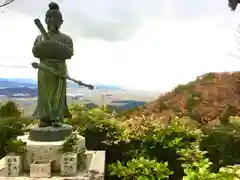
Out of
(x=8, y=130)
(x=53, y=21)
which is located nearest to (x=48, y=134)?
(x=53, y=21)

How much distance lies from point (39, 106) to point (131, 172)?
1902 millimetres

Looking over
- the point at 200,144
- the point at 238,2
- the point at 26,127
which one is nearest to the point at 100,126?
the point at 26,127

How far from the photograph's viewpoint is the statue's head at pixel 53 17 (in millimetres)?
6043

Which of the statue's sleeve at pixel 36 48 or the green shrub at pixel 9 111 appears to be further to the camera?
the green shrub at pixel 9 111

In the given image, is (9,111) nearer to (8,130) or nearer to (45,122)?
(8,130)

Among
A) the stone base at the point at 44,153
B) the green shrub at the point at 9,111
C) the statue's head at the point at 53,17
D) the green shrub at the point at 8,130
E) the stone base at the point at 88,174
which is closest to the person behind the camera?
the stone base at the point at 88,174

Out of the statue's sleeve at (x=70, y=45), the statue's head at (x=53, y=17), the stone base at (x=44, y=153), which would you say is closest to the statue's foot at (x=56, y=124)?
the stone base at (x=44, y=153)

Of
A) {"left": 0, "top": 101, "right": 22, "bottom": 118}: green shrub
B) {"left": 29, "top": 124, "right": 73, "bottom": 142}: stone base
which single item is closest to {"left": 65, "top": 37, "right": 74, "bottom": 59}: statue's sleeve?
{"left": 29, "top": 124, "right": 73, "bottom": 142}: stone base

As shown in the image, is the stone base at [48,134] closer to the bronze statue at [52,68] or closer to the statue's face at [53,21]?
the bronze statue at [52,68]

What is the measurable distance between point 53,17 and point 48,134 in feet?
6.31

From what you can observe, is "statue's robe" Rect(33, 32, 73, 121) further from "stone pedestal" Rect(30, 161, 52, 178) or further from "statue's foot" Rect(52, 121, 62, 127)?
"stone pedestal" Rect(30, 161, 52, 178)

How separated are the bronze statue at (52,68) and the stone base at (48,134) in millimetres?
159

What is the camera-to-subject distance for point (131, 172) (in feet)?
19.9

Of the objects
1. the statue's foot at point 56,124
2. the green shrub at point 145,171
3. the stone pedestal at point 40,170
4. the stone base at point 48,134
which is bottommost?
the green shrub at point 145,171
